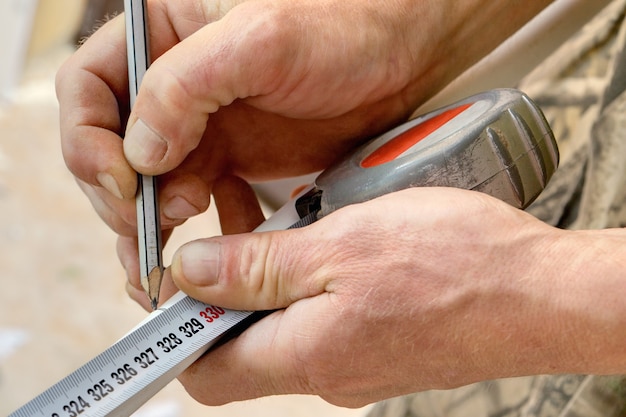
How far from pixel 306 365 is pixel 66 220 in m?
0.84

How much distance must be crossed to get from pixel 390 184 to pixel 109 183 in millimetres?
232

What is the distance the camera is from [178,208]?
647 mm

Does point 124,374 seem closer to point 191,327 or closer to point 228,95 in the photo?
point 191,327

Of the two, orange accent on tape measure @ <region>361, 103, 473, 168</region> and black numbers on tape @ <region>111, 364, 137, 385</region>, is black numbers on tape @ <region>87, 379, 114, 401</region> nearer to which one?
black numbers on tape @ <region>111, 364, 137, 385</region>

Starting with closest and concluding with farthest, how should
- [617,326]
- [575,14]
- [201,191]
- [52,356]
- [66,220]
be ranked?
[617,326]
[201,191]
[575,14]
[52,356]
[66,220]

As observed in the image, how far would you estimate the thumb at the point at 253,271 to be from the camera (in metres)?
0.51

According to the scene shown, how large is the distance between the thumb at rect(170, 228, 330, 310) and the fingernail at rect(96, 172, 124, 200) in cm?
10

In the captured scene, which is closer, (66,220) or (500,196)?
(500,196)

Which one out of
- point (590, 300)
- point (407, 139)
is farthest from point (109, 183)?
point (590, 300)

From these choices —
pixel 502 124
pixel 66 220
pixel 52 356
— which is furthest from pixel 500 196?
pixel 66 220

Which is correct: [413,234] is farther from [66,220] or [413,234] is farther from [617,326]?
[66,220]

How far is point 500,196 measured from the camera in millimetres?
538

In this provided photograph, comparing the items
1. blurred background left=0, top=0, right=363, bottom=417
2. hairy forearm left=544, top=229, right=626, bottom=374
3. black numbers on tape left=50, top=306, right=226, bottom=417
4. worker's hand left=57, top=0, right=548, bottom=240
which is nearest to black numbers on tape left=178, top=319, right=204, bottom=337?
black numbers on tape left=50, top=306, right=226, bottom=417

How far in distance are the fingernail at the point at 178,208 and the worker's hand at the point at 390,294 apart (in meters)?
0.12
